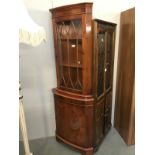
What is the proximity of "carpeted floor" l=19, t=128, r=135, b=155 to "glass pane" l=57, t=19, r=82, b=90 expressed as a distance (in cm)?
87

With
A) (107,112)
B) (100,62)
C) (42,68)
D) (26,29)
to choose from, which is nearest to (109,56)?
(100,62)

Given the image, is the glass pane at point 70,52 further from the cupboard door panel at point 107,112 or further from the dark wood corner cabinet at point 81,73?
the cupboard door panel at point 107,112

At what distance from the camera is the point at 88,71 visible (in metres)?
1.75

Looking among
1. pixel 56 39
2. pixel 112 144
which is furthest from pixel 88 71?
pixel 112 144

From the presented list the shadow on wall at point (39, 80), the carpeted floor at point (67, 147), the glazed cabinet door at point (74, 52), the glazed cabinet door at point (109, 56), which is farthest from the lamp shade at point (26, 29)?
the carpeted floor at point (67, 147)

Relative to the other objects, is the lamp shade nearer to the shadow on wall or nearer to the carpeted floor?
the shadow on wall

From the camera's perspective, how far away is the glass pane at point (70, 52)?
1744mm

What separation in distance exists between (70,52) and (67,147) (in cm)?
129

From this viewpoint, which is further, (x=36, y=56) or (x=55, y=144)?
(x=55, y=144)

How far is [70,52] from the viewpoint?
1.86 m

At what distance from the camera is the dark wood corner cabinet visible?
1.68m

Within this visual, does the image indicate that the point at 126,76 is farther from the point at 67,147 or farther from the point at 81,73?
the point at 67,147
